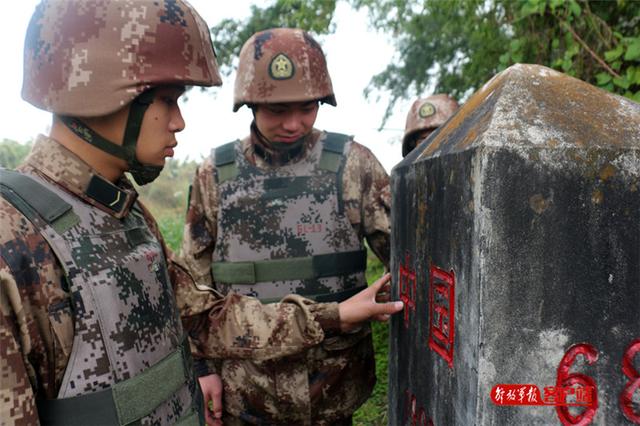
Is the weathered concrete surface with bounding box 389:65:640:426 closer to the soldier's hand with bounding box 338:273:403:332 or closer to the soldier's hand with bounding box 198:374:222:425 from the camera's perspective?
the soldier's hand with bounding box 338:273:403:332

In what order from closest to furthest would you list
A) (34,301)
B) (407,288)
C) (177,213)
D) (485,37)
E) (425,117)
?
1. (34,301)
2. (407,288)
3. (425,117)
4. (485,37)
5. (177,213)

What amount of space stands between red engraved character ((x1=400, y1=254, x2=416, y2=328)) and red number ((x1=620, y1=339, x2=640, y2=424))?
2.04ft

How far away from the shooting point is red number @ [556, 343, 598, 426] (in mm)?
1150

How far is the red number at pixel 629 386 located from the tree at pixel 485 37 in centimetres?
191

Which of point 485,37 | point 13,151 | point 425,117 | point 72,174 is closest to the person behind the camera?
point 72,174

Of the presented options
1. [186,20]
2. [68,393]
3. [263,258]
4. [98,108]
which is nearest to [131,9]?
[186,20]

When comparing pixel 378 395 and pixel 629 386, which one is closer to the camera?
pixel 629 386

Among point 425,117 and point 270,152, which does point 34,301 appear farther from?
point 425,117

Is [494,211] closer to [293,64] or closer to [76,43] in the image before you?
[76,43]

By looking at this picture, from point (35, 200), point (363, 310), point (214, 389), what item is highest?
point (35, 200)

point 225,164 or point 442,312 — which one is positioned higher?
point 225,164

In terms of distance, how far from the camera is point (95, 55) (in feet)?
4.42

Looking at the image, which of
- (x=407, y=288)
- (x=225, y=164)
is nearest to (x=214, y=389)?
(x=225, y=164)

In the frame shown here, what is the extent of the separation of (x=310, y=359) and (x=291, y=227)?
1.88 ft
